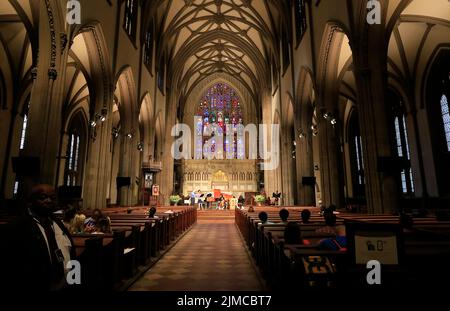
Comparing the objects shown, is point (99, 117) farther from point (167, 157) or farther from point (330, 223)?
point (167, 157)

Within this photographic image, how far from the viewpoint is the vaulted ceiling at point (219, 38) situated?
19.4 meters

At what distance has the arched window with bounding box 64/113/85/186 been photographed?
64.8ft

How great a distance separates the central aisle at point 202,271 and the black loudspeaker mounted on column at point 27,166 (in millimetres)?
3725

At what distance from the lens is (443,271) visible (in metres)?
1.98

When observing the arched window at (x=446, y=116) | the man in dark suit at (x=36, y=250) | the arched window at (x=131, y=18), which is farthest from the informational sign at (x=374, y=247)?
the arched window at (x=446, y=116)

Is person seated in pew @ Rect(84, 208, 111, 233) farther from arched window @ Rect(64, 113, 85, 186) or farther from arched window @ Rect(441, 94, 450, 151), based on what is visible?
arched window @ Rect(64, 113, 85, 186)

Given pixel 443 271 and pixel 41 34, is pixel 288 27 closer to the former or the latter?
pixel 41 34

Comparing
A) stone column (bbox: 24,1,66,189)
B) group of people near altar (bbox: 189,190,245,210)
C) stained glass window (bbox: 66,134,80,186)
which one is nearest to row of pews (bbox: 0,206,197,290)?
stone column (bbox: 24,1,66,189)

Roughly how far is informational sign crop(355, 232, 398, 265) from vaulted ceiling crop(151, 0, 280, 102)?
57.4ft

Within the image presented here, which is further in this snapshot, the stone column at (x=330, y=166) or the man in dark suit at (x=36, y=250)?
the stone column at (x=330, y=166)

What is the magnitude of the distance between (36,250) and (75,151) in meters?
21.9

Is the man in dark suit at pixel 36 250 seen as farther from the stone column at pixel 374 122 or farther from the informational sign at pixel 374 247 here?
the stone column at pixel 374 122

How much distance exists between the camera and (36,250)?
147cm

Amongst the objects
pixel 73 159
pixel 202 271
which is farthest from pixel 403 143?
pixel 73 159
